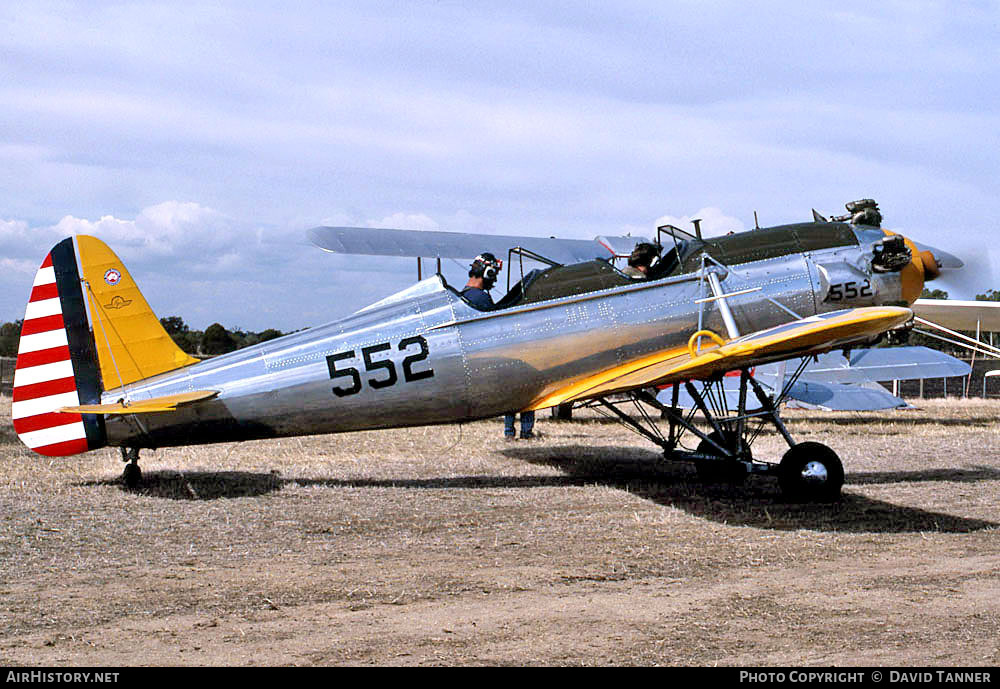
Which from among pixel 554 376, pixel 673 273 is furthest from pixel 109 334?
pixel 673 273

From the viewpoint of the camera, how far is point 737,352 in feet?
20.9

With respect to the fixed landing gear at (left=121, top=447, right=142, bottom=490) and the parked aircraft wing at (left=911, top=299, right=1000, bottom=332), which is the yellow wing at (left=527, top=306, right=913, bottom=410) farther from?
the parked aircraft wing at (left=911, top=299, right=1000, bottom=332)

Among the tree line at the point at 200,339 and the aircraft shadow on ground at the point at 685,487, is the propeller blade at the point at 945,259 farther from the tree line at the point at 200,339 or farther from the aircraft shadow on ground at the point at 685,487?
the tree line at the point at 200,339

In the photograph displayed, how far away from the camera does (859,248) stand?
8.09 metres

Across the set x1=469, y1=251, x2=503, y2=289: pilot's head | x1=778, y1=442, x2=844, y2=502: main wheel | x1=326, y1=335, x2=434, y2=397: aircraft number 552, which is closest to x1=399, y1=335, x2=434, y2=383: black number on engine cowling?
x1=326, y1=335, x2=434, y2=397: aircraft number 552

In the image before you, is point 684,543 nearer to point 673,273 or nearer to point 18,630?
point 673,273

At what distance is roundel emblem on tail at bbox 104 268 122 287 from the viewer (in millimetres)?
7750

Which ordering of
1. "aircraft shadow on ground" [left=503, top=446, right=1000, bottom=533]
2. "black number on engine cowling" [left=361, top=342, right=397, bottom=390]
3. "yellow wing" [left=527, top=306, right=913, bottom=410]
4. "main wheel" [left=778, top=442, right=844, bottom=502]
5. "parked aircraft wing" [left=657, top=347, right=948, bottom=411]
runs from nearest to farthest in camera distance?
"yellow wing" [left=527, top=306, right=913, bottom=410] < "aircraft shadow on ground" [left=503, top=446, right=1000, bottom=533] < "main wheel" [left=778, top=442, right=844, bottom=502] < "black number on engine cowling" [left=361, top=342, right=397, bottom=390] < "parked aircraft wing" [left=657, top=347, right=948, bottom=411]

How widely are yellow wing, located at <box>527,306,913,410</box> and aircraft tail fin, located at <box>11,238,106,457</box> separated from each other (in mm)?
3801

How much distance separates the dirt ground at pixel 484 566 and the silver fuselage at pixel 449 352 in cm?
67

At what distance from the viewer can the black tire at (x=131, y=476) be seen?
7613mm

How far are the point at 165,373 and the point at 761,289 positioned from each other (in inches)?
209

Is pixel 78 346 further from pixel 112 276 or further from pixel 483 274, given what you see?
pixel 483 274

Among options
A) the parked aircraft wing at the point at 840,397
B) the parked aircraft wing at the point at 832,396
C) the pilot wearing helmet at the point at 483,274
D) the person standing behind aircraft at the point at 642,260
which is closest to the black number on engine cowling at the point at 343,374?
the pilot wearing helmet at the point at 483,274
